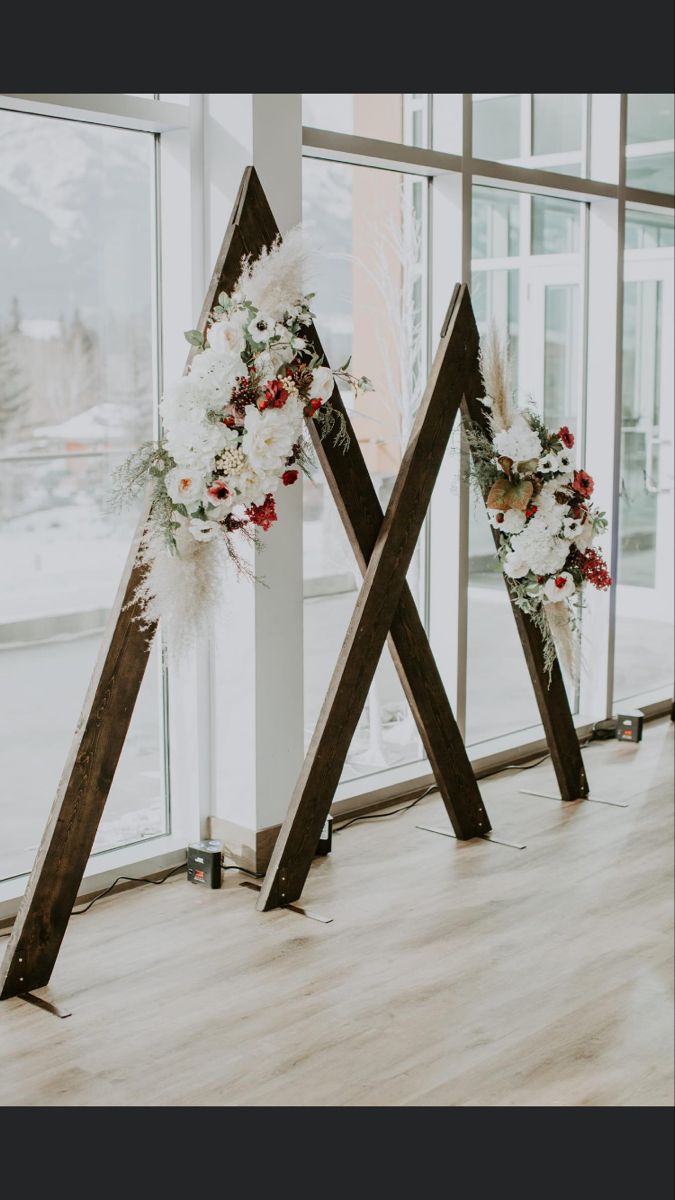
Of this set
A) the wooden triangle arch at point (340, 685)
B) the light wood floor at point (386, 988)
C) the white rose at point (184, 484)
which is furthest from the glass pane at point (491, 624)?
the white rose at point (184, 484)

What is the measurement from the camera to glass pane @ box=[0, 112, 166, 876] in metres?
3.60

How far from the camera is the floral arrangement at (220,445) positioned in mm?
3252

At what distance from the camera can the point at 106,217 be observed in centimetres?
379

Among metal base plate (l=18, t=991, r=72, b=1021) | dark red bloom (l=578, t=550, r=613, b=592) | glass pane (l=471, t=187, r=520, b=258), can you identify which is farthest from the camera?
glass pane (l=471, t=187, r=520, b=258)

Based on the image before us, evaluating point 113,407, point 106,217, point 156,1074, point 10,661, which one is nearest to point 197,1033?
point 156,1074

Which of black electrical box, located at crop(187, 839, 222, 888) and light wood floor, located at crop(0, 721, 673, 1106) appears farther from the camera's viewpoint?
black electrical box, located at crop(187, 839, 222, 888)

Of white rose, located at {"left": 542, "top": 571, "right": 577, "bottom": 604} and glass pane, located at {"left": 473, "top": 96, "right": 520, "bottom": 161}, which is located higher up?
glass pane, located at {"left": 473, "top": 96, "right": 520, "bottom": 161}

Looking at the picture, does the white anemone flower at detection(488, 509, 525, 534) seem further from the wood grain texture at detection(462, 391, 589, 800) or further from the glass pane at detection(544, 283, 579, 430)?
the glass pane at detection(544, 283, 579, 430)

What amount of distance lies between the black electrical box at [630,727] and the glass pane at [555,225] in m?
1.90

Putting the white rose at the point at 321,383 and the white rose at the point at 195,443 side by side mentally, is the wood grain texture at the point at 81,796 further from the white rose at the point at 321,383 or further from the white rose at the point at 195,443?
the white rose at the point at 321,383

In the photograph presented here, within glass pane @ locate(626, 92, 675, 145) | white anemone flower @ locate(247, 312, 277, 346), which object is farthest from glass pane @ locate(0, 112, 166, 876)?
glass pane @ locate(626, 92, 675, 145)

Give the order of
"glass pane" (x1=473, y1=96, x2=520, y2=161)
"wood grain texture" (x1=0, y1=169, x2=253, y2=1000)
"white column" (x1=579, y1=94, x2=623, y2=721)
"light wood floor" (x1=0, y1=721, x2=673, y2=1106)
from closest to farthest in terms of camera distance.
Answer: "light wood floor" (x1=0, y1=721, x2=673, y2=1106) → "wood grain texture" (x1=0, y1=169, x2=253, y2=1000) → "glass pane" (x1=473, y1=96, x2=520, y2=161) → "white column" (x1=579, y1=94, x2=623, y2=721)

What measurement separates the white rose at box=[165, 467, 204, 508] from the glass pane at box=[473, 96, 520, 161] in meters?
2.20

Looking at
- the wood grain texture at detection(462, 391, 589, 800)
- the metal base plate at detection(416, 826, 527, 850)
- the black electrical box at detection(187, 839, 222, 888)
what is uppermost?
the wood grain texture at detection(462, 391, 589, 800)
